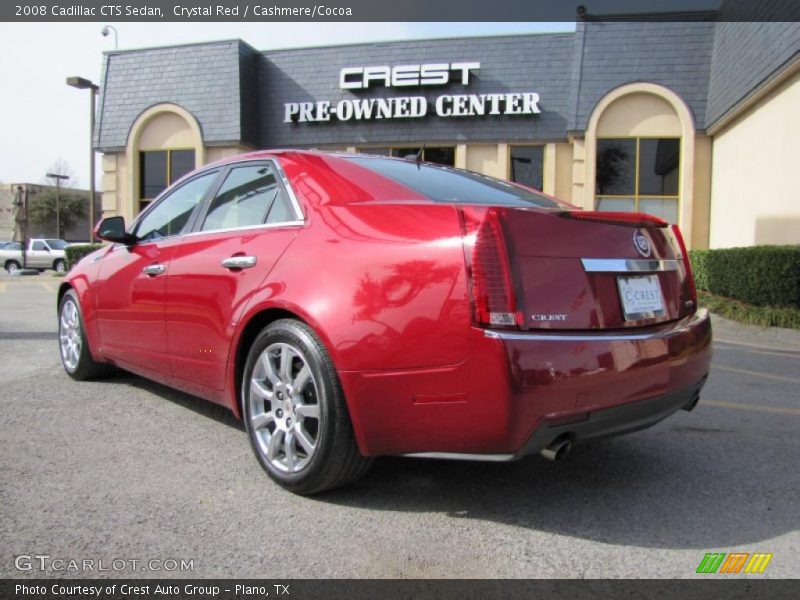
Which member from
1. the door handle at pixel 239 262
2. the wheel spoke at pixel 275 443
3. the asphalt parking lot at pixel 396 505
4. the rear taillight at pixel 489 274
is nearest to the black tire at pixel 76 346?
the asphalt parking lot at pixel 396 505

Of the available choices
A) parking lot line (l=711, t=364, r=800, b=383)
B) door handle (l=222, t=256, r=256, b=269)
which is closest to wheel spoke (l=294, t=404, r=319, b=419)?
door handle (l=222, t=256, r=256, b=269)

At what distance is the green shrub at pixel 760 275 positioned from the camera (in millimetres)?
8783

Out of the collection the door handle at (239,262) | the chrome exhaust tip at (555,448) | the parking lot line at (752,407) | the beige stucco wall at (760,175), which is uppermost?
the beige stucco wall at (760,175)

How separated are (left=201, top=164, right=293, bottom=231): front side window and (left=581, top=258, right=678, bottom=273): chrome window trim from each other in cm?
141

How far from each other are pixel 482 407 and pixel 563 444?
14.2 inches

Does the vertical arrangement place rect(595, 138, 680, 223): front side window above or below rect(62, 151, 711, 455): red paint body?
above

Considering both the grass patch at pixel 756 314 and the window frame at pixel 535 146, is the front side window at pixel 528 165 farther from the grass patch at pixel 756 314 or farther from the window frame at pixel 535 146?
the grass patch at pixel 756 314

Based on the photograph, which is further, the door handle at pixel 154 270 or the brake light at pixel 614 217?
the door handle at pixel 154 270

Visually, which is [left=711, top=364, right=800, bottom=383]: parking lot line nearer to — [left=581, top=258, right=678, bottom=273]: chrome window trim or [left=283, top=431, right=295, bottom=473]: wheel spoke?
[left=581, top=258, right=678, bottom=273]: chrome window trim

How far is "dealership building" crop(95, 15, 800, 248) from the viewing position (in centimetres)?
1435

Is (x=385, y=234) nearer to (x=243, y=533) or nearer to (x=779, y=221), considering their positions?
(x=243, y=533)

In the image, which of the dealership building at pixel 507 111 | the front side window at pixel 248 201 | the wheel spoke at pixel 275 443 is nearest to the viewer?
the wheel spoke at pixel 275 443

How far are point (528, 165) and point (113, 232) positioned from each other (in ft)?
44.4

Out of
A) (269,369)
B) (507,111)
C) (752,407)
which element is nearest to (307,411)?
(269,369)
